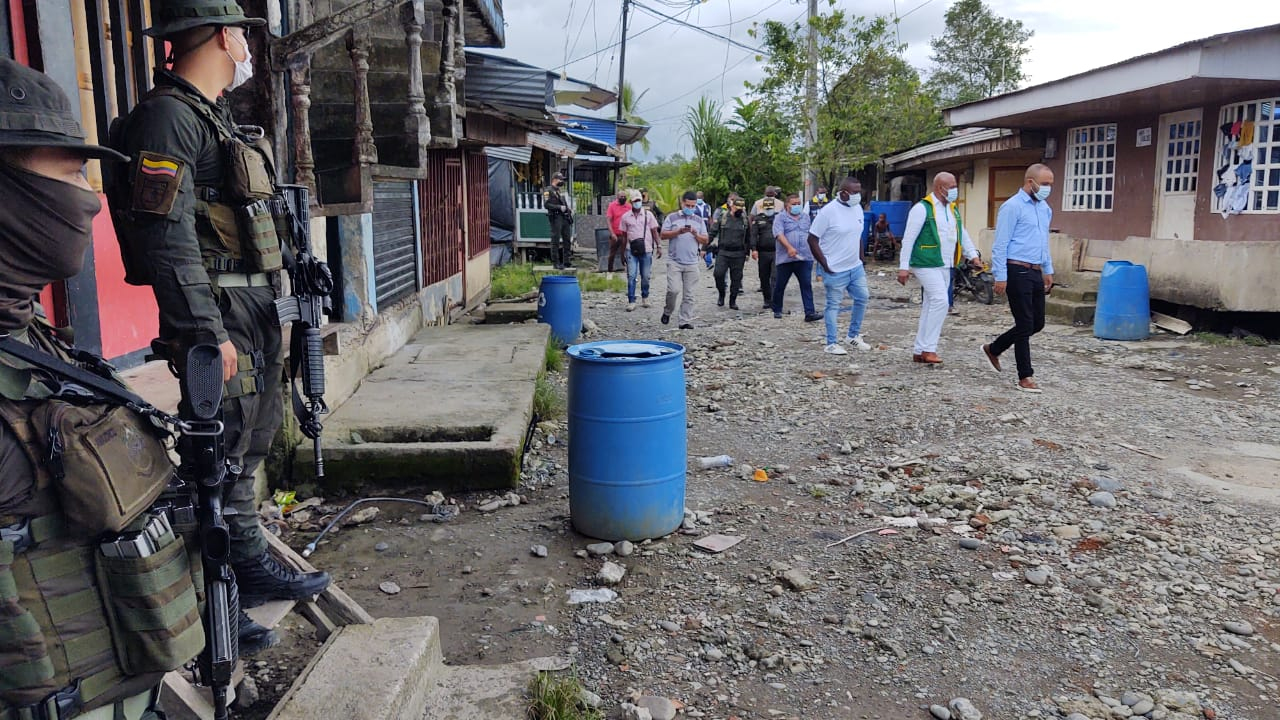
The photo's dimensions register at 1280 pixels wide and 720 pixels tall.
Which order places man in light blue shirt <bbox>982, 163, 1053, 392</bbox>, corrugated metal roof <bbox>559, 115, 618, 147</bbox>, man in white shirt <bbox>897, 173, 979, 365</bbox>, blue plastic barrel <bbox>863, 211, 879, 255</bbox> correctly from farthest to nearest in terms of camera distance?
corrugated metal roof <bbox>559, 115, 618, 147</bbox> → blue plastic barrel <bbox>863, 211, 879, 255</bbox> → man in white shirt <bbox>897, 173, 979, 365</bbox> → man in light blue shirt <bbox>982, 163, 1053, 392</bbox>

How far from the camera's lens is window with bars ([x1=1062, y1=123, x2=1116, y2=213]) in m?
13.5

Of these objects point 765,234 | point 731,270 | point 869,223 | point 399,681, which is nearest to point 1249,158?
point 765,234

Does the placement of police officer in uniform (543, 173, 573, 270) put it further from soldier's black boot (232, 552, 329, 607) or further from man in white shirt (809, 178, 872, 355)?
soldier's black boot (232, 552, 329, 607)

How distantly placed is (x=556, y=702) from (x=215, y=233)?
67.6 inches

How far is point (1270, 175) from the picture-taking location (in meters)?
10.1

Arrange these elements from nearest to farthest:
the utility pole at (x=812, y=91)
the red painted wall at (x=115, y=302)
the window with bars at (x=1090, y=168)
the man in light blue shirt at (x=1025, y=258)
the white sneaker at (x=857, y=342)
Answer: the red painted wall at (x=115, y=302) → the man in light blue shirt at (x=1025, y=258) → the white sneaker at (x=857, y=342) → the window with bars at (x=1090, y=168) → the utility pole at (x=812, y=91)

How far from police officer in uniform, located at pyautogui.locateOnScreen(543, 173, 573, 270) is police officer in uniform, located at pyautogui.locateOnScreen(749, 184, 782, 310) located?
6.54 metres

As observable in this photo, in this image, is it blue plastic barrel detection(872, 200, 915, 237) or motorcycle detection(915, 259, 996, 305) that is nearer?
motorcycle detection(915, 259, 996, 305)

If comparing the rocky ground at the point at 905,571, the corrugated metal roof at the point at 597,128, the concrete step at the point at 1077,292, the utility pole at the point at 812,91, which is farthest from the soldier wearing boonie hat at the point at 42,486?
the corrugated metal roof at the point at 597,128

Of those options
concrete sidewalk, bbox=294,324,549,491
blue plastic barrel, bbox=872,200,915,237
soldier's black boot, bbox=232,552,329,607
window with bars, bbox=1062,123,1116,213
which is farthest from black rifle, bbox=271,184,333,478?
blue plastic barrel, bbox=872,200,915,237

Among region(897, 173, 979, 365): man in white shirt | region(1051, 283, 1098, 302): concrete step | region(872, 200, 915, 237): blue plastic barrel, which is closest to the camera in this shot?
region(897, 173, 979, 365): man in white shirt

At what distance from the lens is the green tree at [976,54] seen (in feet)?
103

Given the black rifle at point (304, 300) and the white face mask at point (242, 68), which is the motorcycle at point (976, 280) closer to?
the black rifle at point (304, 300)

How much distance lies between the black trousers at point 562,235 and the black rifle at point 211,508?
17.1 meters
